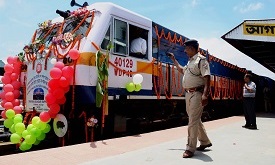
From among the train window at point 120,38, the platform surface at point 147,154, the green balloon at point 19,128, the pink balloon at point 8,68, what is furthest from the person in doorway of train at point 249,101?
the pink balloon at point 8,68

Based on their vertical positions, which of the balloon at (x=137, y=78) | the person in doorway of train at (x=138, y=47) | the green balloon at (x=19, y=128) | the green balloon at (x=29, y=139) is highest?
the person in doorway of train at (x=138, y=47)

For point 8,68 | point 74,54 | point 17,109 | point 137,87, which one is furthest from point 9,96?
point 137,87

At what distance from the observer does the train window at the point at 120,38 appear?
6.33m

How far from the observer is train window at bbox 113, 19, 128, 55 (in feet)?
20.8

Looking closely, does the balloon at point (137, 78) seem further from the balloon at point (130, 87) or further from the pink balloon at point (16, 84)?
the pink balloon at point (16, 84)

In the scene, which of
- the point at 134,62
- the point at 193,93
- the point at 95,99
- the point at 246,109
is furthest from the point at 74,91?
the point at 246,109

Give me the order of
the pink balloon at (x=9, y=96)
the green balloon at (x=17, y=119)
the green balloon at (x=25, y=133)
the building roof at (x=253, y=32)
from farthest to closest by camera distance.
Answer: the building roof at (x=253, y=32), the pink balloon at (x=9, y=96), the green balloon at (x=17, y=119), the green balloon at (x=25, y=133)

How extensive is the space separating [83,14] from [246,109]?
530 centimetres

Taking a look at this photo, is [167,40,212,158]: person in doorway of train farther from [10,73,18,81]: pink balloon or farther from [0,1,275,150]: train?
[10,73,18,81]: pink balloon

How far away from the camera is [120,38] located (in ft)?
21.2

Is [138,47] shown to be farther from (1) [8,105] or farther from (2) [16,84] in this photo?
(1) [8,105]

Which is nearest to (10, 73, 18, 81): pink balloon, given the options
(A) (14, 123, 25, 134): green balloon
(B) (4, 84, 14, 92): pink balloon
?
(B) (4, 84, 14, 92): pink balloon

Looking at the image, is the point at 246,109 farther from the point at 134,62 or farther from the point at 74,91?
the point at 74,91

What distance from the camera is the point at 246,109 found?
791 centimetres
